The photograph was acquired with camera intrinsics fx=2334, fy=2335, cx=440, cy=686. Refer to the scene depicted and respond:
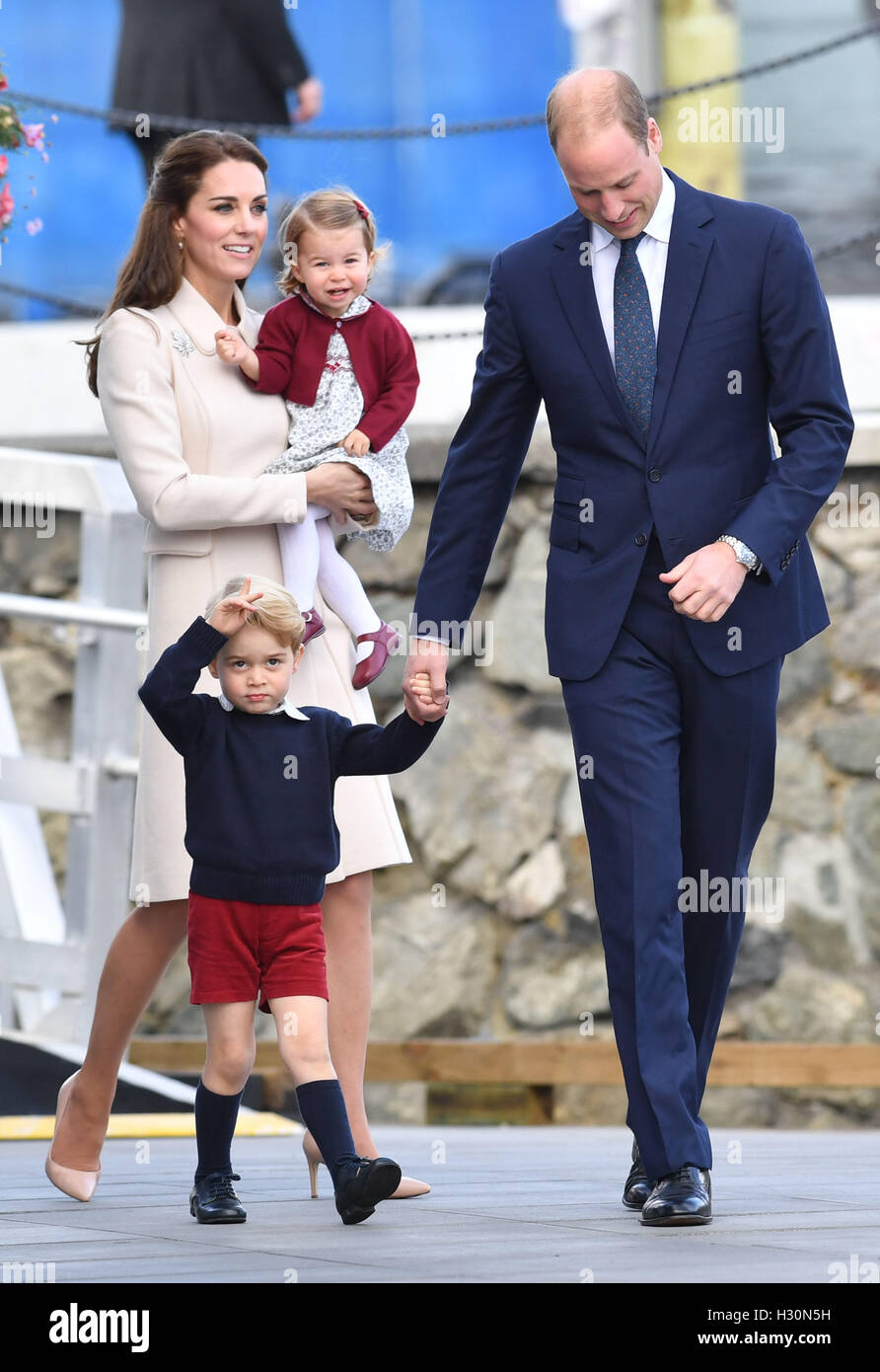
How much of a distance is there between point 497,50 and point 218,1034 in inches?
174

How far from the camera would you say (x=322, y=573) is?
3.88 metres

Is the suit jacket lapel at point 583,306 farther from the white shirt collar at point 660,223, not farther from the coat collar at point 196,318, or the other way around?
the coat collar at point 196,318

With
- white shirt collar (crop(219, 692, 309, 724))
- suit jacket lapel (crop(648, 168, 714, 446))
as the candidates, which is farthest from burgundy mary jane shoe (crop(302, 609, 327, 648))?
suit jacket lapel (crop(648, 168, 714, 446))

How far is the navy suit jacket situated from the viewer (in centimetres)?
353

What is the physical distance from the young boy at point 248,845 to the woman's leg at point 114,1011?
362 millimetres

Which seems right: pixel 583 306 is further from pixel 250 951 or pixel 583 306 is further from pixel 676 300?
pixel 250 951

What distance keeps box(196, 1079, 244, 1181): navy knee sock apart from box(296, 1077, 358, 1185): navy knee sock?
0.12 metres

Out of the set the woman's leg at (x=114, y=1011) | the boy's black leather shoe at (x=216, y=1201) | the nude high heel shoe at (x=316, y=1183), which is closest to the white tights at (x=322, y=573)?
the woman's leg at (x=114, y=1011)

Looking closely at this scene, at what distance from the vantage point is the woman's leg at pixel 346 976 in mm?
3818

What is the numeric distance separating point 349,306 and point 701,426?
0.68 meters

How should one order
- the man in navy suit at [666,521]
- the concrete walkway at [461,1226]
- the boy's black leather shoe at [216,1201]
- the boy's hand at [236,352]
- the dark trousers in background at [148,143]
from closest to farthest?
the concrete walkway at [461,1226], the boy's black leather shoe at [216,1201], the man in navy suit at [666,521], the boy's hand at [236,352], the dark trousers in background at [148,143]

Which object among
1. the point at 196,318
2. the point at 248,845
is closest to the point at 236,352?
the point at 196,318

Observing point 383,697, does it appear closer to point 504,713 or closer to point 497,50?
point 504,713

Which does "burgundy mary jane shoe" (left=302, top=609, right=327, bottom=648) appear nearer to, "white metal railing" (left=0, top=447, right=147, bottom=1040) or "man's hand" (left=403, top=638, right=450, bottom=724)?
"man's hand" (left=403, top=638, right=450, bottom=724)
